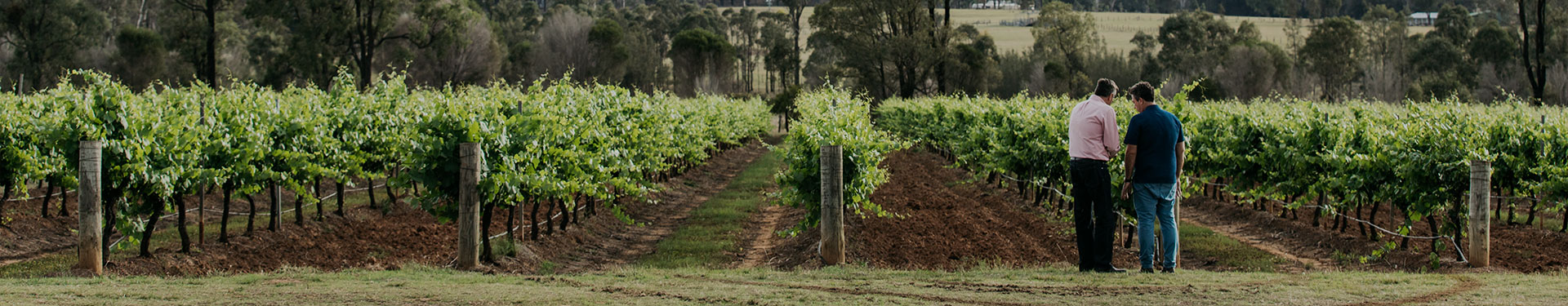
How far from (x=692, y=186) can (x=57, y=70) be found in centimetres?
4032

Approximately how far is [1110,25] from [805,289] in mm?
142054

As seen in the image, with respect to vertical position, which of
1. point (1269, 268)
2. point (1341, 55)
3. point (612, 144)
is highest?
point (1341, 55)

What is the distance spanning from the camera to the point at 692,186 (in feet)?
74.6

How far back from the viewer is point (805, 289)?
24.0 ft

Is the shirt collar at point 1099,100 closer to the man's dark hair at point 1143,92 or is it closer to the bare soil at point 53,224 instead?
the man's dark hair at point 1143,92

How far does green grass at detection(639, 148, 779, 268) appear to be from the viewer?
38.4ft

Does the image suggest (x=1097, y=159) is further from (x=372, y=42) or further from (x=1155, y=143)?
(x=372, y=42)

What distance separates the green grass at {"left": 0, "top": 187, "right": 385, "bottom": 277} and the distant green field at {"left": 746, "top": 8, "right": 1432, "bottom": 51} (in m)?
96.3

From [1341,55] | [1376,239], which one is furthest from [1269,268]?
[1341,55]

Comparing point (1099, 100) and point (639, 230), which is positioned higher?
point (1099, 100)

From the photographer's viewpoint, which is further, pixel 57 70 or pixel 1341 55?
pixel 1341 55

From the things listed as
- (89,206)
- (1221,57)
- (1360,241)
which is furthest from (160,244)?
(1221,57)

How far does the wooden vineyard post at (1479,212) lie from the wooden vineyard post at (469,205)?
293 inches

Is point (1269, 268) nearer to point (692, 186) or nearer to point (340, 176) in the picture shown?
point (340, 176)
